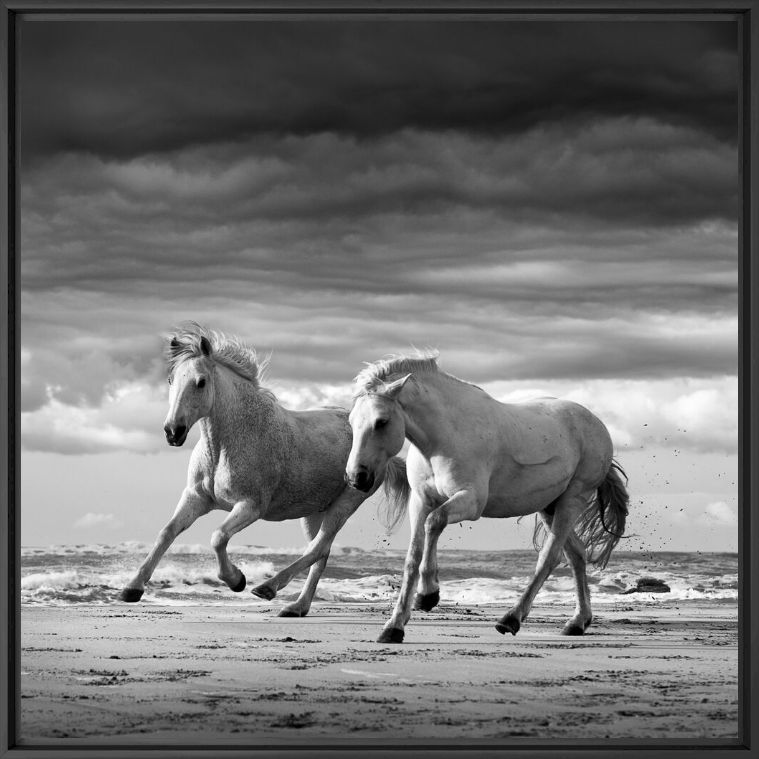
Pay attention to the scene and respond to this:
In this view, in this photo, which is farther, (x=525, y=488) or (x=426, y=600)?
(x=525, y=488)

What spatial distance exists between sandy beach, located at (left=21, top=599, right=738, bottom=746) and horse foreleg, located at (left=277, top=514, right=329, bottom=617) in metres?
0.24

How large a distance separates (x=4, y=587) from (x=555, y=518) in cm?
462

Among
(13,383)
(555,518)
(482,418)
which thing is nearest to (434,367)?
(482,418)

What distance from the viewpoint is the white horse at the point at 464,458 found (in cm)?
836

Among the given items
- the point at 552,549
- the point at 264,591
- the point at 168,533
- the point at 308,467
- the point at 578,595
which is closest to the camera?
the point at 264,591

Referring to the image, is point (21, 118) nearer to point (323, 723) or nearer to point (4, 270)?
point (4, 270)

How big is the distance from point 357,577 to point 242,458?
444 inches

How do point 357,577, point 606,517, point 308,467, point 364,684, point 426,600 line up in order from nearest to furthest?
point 364,684 < point 426,600 < point 308,467 < point 606,517 < point 357,577

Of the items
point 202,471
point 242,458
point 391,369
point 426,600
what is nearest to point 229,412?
point 242,458

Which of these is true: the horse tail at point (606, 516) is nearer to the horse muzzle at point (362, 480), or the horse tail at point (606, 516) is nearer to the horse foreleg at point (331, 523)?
the horse foreleg at point (331, 523)

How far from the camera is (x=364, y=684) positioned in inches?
292

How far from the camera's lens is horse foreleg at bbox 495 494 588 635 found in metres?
8.66

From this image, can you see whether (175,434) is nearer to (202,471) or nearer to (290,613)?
(202,471)

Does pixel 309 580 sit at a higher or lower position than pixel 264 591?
lower
